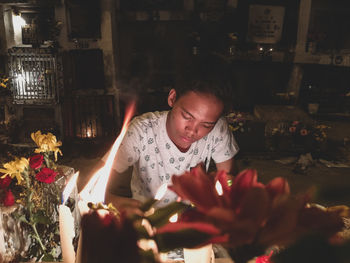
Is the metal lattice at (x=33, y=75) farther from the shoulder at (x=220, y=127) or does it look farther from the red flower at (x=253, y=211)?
the red flower at (x=253, y=211)

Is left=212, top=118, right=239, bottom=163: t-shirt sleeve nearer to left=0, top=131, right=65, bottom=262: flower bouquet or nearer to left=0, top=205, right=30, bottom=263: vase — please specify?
left=0, top=131, right=65, bottom=262: flower bouquet

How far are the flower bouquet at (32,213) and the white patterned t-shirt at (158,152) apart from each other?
2.10ft

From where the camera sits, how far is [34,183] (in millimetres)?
2545

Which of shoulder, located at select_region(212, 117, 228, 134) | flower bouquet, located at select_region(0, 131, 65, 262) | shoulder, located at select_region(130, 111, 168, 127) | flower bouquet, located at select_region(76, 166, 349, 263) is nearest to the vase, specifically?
flower bouquet, located at select_region(0, 131, 65, 262)

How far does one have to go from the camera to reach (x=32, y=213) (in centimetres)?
238

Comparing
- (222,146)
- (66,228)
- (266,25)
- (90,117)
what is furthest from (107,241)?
(266,25)

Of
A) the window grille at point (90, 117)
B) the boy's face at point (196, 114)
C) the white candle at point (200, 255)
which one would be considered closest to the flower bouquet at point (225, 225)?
the white candle at point (200, 255)

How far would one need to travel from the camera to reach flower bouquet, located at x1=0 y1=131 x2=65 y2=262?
214 centimetres

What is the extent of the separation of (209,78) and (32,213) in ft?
5.83

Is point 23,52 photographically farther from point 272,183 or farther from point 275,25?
point 272,183

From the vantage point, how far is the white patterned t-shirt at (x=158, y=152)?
245cm

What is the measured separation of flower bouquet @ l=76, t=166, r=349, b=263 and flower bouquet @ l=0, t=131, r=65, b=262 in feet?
5.53

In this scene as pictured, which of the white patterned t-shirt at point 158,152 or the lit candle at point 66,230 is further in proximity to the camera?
the white patterned t-shirt at point 158,152

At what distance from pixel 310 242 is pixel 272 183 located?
0.18 m
